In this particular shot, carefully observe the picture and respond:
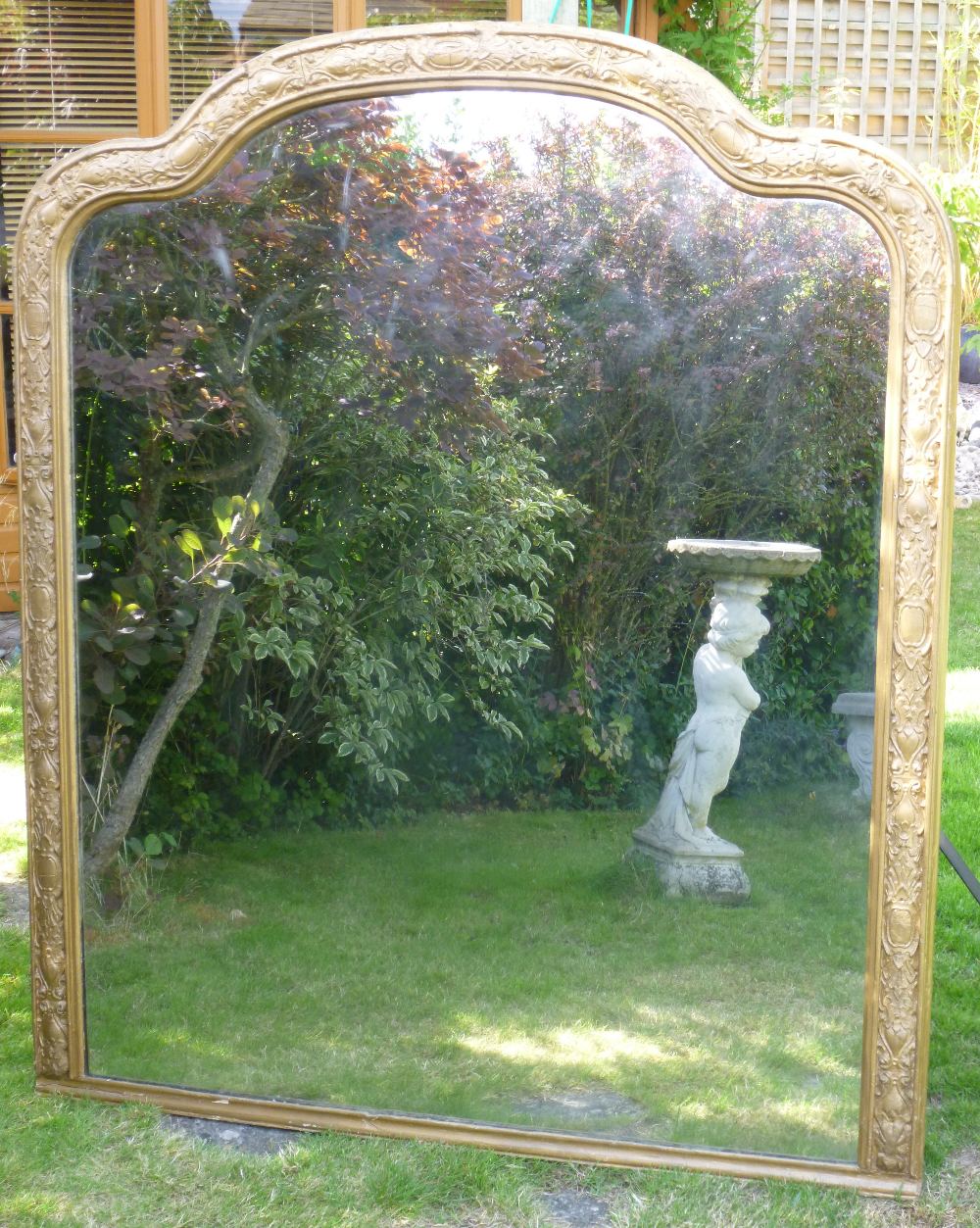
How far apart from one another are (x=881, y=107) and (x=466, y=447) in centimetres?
547

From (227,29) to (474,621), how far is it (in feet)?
9.44

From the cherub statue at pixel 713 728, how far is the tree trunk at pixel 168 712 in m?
0.87

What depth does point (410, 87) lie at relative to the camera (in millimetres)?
2051

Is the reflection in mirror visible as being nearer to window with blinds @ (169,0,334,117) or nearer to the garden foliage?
the garden foliage

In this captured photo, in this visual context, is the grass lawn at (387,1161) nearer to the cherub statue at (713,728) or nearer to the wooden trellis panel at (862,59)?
the cherub statue at (713,728)

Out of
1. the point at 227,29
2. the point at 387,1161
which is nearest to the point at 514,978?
the point at 387,1161

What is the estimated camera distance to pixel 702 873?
83.1 inches

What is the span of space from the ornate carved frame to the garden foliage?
50mm

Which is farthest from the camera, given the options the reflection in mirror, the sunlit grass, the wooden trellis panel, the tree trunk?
the wooden trellis panel

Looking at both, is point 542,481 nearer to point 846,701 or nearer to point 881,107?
point 846,701

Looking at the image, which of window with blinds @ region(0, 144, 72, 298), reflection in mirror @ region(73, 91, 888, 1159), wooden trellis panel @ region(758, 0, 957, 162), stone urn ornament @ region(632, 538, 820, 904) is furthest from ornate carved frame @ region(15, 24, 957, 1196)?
wooden trellis panel @ region(758, 0, 957, 162)

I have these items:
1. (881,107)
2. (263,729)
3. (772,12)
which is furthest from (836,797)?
(881,107)

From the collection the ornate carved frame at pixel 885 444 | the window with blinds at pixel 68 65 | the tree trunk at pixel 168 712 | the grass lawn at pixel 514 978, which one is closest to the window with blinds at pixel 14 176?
the window with blinds at pixel 68 65

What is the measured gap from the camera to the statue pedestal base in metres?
2.10
